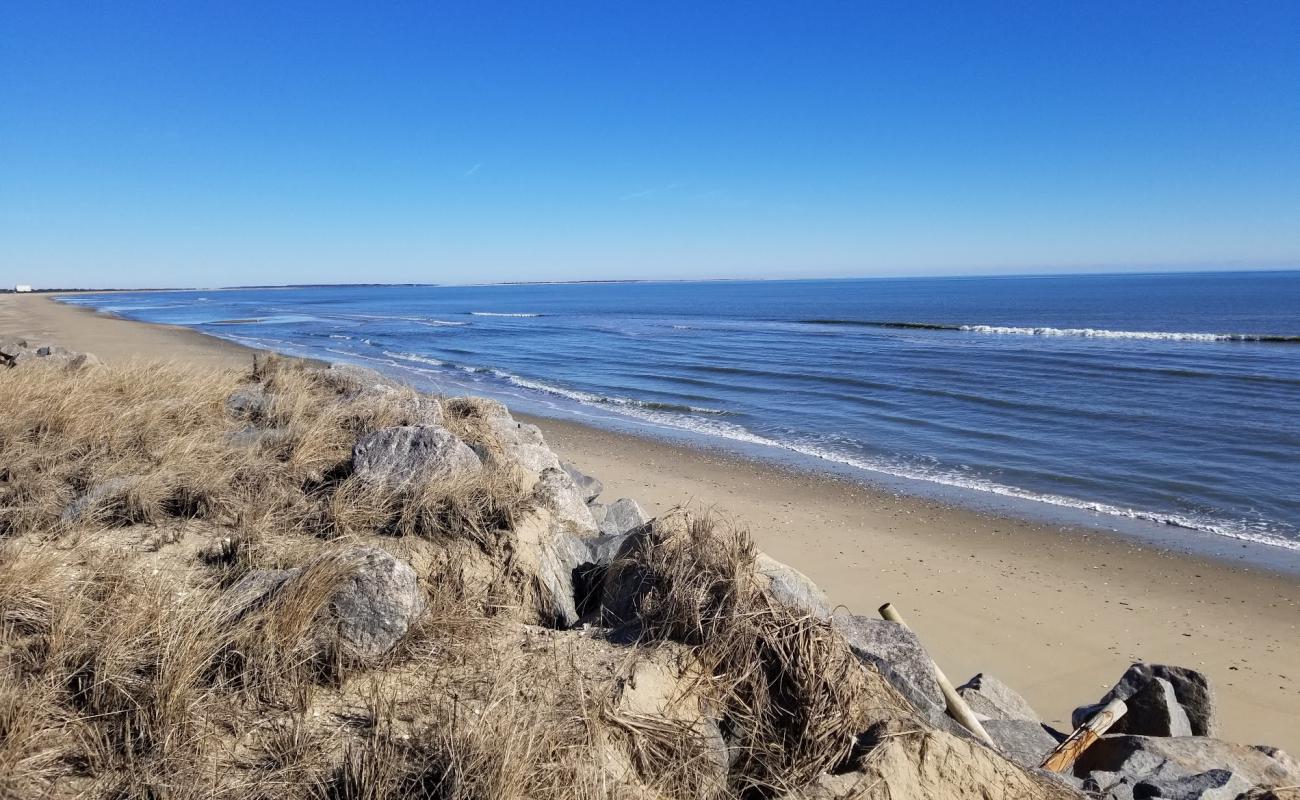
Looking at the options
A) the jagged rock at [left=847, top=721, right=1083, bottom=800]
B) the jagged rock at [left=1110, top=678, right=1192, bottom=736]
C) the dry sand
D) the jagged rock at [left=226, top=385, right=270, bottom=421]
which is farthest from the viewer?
the jagged rock at [left=226, top=385, right=270, bottom=421]

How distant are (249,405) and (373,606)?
5832 mm

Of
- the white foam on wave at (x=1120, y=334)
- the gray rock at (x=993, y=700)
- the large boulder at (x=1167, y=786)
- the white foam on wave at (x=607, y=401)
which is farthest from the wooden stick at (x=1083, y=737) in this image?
the white foam on wave at (x=1120, y=334)

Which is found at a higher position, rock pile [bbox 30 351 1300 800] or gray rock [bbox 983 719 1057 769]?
rock pile [bbox 30 351 1300 800]

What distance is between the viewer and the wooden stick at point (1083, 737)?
3977mm

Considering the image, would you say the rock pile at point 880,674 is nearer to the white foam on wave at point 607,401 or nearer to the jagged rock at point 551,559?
the jagged rock at point 551,559

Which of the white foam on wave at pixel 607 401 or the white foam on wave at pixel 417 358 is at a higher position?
the white foam on wave at pixel 417 358

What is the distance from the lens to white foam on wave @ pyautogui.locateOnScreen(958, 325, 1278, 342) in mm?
34219

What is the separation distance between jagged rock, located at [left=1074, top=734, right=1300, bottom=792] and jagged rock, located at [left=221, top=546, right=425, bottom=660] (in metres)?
3.86

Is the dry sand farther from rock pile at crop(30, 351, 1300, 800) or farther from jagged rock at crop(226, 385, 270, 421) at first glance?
jagged rock at crop(226, 385, 270, 421)

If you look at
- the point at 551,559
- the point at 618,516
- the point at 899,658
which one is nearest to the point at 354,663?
the point at 551,559

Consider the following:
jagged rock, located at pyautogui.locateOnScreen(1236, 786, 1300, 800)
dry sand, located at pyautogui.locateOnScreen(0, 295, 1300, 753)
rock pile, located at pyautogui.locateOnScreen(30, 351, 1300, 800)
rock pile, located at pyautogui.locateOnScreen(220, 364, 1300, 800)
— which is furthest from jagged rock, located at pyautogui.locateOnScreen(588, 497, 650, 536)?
jagged rock, located at pyautogui.locateOnScreen(1236, 786, 1300, 800)

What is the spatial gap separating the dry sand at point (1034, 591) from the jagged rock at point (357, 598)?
2.37 meters

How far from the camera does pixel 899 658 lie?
151 inches

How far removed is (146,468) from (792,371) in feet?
72.2
